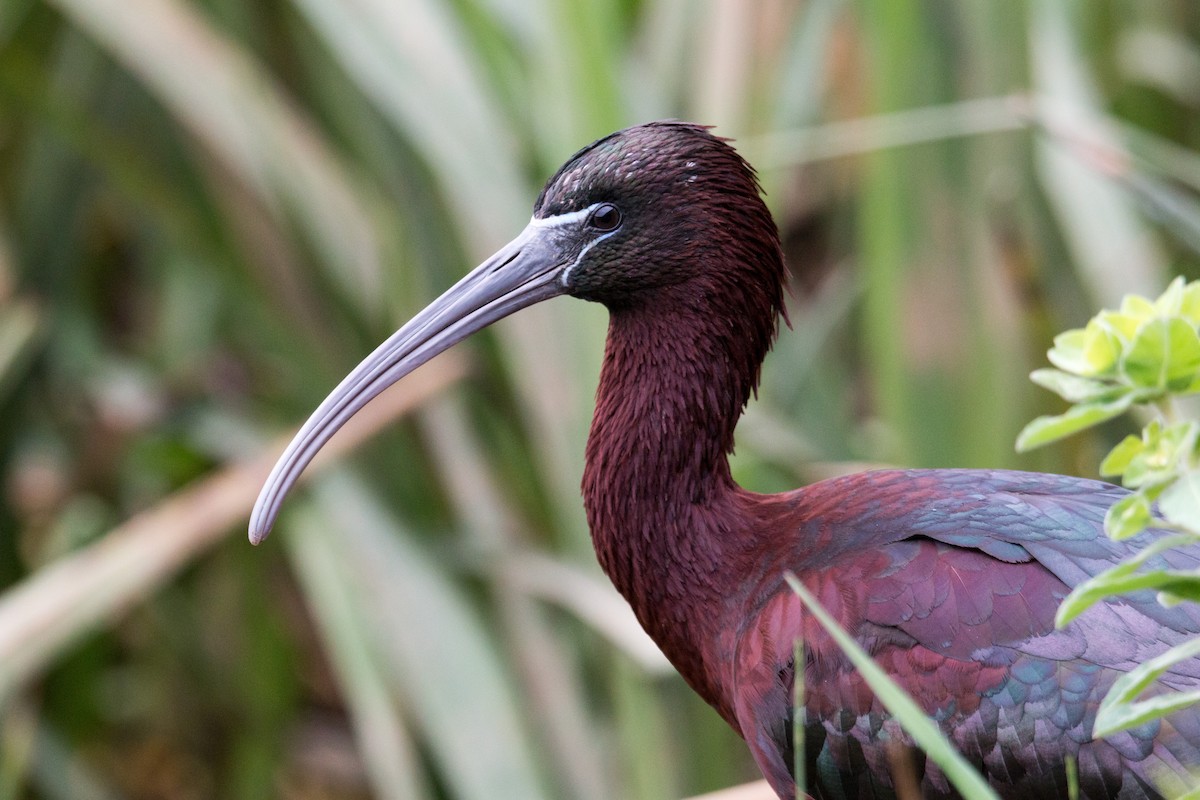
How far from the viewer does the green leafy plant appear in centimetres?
118

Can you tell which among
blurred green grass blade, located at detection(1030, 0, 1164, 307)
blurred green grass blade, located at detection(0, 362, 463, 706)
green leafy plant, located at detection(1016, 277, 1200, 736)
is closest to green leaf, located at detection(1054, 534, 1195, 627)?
green leafy plant, located at detection(1016, 277, 1200, 736)

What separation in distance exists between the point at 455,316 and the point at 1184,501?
1.33 metres

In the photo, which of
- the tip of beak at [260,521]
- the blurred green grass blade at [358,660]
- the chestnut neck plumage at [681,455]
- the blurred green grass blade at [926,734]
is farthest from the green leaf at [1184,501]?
the blurred green grass blade at [358,660]

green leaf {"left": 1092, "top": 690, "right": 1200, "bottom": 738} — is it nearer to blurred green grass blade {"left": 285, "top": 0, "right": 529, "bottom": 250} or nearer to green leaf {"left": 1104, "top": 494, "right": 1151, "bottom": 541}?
green leaf {"left": 1104, "top": 494, "right": 1151, "bottom": 541}

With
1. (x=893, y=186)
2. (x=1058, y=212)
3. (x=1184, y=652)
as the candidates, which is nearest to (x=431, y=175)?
(x=893, y=186)

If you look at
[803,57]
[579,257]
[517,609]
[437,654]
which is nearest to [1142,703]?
[579,257]

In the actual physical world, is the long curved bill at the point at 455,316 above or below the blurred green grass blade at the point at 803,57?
below

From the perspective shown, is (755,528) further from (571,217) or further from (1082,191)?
(1082,191)

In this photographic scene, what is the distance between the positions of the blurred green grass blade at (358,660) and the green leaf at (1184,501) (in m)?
2.37

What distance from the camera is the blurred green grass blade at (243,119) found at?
350cm

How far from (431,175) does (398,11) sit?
0.40 m

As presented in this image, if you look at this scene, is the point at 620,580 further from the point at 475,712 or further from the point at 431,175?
the point at 431,175

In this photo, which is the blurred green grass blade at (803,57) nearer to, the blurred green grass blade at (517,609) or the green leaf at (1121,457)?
the blurred green grass blade at (517,609)

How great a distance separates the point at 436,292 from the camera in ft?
11.7
